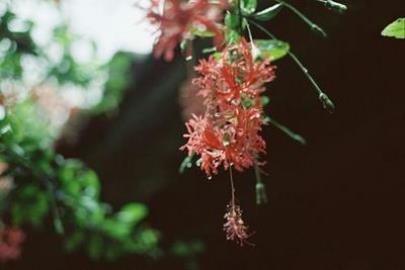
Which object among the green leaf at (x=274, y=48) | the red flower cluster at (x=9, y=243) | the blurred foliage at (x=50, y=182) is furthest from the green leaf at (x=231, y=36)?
the red flower cluster at (x=9, y=243)

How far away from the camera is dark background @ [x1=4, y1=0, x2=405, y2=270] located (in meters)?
2.56

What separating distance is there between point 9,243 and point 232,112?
3324 mm

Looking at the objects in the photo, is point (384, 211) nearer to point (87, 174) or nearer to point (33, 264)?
point (87, 174)

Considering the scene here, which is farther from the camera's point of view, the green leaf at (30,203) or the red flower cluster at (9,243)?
the red flower cluster at (9,243)

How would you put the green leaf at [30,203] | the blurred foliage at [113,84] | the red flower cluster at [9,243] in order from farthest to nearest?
1. the blurred foliage at [113,84]
2. the red flower cluster at [9,243]
3. the green leaf at [30,203]

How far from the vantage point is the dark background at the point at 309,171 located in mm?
2561

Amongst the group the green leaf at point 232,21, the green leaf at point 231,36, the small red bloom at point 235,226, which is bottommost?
the small red bloom at point 235,226

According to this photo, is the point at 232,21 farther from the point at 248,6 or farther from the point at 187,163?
the point at 187,163

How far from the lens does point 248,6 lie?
3.61ft

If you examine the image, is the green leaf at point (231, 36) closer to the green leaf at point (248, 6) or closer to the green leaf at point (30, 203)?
the green leaf at point (248, 6)

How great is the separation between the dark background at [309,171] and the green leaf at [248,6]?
1.46 m

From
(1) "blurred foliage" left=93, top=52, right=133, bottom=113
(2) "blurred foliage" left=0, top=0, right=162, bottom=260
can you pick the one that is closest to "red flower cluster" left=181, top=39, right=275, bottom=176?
(2) "blurred foliage" left=0, top=0, right=162, bottom=260

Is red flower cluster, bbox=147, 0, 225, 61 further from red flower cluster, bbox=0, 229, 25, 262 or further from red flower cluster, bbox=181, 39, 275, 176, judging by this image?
red flower cluster, bbox=0, 229, 25, 262

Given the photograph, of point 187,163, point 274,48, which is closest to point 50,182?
point 187,163
